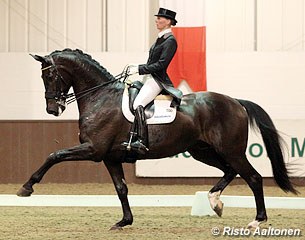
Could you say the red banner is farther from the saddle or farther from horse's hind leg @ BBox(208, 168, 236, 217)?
the saddle

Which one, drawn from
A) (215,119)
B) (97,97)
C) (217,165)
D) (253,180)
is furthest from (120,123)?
(253,180)

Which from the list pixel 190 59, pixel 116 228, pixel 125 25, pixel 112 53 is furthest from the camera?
pixel 125 25

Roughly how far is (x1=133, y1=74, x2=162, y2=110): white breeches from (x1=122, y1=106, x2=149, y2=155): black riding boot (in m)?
0.06

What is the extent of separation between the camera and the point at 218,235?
667 cm

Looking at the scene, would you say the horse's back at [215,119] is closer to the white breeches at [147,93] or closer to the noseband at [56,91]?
the white breeches at [147,93]

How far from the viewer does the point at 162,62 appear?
23.2 ft

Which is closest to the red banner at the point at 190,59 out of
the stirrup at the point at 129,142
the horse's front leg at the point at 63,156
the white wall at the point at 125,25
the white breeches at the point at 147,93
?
the white wall at the point at 125,25

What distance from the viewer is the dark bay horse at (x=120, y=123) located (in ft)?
23.3

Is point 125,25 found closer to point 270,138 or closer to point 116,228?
point 270,138

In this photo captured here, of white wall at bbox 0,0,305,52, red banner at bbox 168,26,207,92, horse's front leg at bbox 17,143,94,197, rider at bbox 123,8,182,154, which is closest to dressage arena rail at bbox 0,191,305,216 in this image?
rider at bbox 123,8,182,154

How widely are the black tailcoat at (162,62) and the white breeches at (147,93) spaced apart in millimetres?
44

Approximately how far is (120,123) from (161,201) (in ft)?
6.30

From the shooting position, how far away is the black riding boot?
704 cm

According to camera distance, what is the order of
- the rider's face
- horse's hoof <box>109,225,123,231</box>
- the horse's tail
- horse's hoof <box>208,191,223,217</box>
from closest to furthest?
1. horse's hoof <box>109,225,123,231</box>
2. the rider's face
3. horse's hoof <box>208,191,223,217</box>
4. the horse's tail
